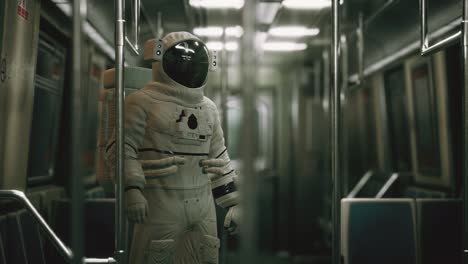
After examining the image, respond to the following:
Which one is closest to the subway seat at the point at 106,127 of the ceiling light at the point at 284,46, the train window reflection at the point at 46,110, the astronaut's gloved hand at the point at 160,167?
the astronaut's gloved hand at the point at 160,167

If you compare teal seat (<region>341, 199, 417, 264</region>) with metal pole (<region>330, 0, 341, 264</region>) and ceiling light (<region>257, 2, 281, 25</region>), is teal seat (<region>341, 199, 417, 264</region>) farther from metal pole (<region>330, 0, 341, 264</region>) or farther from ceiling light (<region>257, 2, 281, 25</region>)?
ceiling light (<region>257, 2, 281, 25</region>)

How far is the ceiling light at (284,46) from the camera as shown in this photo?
199 inches

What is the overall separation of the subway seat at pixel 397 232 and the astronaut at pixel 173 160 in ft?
2.72

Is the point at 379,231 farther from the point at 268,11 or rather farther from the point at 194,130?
the point at 268,11

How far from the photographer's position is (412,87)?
13.1 feet

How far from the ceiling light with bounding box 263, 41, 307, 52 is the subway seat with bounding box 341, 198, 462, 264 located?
282 centimetres

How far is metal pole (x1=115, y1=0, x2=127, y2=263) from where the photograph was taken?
1.65 metres

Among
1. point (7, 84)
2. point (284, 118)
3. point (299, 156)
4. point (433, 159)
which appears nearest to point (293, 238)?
point (299, 156)

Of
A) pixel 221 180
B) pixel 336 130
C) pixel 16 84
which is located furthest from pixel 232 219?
pixel 16 84

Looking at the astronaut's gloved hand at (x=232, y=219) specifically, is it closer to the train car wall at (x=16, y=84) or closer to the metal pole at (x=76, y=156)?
the metal pole at (x=76, y=156)

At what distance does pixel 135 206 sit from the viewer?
6.01 ft

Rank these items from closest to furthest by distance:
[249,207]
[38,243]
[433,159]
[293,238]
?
[249,207], [38,243], [433,159], [293,238]

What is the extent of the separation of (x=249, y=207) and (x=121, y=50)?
92cm

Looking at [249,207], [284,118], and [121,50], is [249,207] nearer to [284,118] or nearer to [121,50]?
[121,50]
